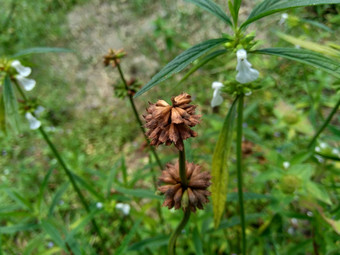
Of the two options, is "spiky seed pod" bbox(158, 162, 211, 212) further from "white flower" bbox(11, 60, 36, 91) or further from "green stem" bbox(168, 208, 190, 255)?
"white flower" bbox(11, 60, 36, 91)

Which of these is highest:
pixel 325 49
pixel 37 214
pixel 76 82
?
pixel 76 82

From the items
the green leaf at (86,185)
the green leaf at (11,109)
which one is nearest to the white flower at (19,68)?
the green leaf at (11,109)

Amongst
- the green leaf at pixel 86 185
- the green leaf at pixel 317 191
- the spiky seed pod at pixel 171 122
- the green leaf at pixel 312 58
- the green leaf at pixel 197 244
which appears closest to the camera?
the spiky seed pod at pixel 171 122

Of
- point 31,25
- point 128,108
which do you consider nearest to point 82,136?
point 128,108

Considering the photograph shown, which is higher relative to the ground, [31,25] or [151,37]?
[31,25]

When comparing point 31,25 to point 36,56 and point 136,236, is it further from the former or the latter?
point 136,236

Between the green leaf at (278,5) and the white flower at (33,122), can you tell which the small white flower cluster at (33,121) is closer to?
the white flower at (33,122)
